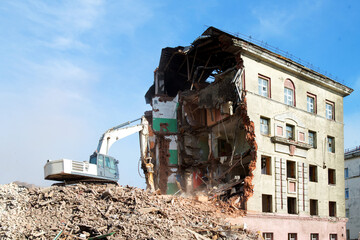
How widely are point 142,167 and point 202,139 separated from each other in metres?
6.08

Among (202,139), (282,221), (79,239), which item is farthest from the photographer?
(202,139)

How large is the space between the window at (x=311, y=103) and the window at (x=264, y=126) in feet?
18.0

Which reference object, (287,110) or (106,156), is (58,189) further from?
(287,110)

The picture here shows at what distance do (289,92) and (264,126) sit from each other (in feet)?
14.4

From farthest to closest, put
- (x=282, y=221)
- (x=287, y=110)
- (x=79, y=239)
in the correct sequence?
(x=287, y=110)
(x=282, y=221)
(x=79, y=239)

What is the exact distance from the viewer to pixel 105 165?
24562 millimetres

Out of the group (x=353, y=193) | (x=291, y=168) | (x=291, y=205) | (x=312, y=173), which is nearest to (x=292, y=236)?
(x=291, y=205)

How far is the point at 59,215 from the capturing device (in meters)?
19.1

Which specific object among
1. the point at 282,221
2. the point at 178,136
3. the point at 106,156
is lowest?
the point at 282,221

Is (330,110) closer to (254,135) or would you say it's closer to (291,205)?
(291,205)

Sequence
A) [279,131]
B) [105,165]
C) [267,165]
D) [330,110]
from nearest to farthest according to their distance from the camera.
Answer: [105,165] < [267,165] < [279,131] < [330,110]

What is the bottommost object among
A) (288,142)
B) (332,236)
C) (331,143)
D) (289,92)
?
(332,236)

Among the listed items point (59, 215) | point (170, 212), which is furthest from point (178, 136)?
point (59, 215)

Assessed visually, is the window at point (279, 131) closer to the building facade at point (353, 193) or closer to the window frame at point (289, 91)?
the window frame at point (289, 91)
